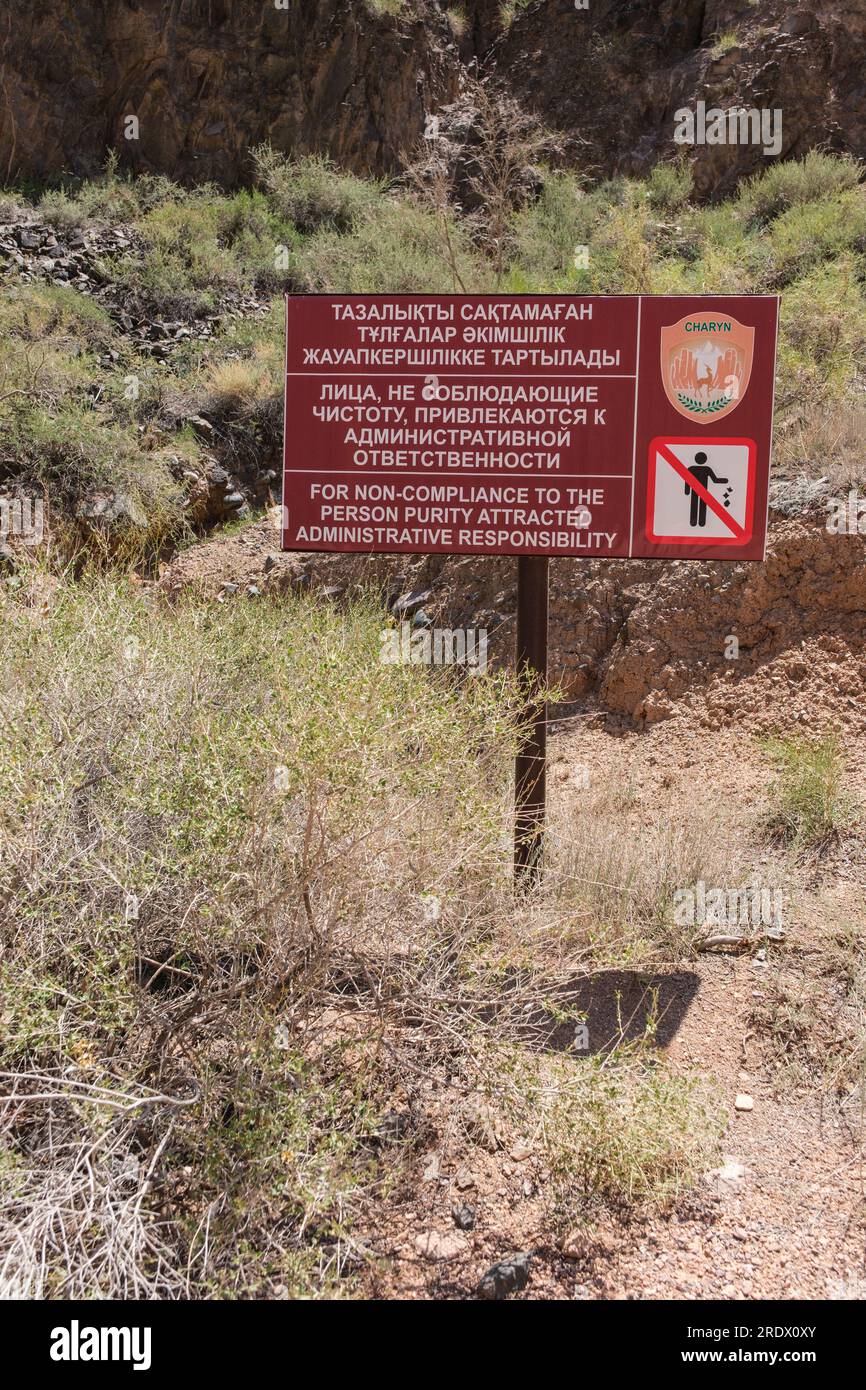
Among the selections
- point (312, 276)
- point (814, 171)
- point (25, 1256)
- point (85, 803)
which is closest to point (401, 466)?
point (85, 803)

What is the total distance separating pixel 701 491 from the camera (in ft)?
14.1

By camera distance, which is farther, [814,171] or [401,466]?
[814,171]

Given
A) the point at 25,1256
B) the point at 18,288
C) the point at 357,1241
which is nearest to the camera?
the point at 25,1256

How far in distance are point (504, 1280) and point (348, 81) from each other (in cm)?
1534

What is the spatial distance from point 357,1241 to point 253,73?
15295 millimetres

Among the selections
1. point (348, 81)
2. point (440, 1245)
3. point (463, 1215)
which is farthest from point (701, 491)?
point (348, 81)

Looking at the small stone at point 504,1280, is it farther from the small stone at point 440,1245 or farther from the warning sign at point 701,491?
the warning sign at point 701,491

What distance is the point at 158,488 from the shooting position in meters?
9.10

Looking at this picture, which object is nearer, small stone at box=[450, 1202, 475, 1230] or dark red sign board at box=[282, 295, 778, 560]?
small stone at box=[450, 1202, 475, 1230]

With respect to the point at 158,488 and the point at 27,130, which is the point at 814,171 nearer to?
the point at 158,488

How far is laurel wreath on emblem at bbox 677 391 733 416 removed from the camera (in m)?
4.24

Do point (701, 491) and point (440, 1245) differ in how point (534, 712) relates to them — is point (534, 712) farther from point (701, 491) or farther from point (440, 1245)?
point (440, 1245)

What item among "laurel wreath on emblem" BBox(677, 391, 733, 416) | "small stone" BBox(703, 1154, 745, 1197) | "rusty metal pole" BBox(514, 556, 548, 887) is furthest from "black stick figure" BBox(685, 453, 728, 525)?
"small stone" BBox(703, 1154, 745, 1197)

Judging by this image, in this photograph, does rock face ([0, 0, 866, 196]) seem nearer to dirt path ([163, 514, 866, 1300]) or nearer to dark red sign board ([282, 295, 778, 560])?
dark red sign board ([282, 295, 778, 560])
